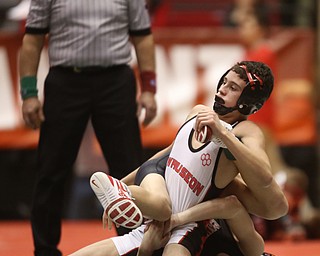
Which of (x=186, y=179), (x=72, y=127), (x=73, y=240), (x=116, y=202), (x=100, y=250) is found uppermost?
(x=116, y=202)

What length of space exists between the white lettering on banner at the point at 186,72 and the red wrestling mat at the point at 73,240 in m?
1.49

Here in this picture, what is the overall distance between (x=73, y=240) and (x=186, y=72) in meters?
2.85

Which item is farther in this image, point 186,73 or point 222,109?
point 186,73

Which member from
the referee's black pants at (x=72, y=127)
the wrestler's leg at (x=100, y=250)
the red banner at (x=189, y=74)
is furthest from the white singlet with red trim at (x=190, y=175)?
the red banner at (x=189, y=74)

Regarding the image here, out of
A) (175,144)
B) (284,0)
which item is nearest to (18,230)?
(175,144)

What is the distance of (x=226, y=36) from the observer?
938 cm

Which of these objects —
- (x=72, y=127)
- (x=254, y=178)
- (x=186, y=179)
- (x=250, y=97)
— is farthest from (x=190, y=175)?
(x=72, y=127)

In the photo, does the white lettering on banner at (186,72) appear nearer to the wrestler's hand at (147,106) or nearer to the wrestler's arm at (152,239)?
the wrestler's hand at (147,106)

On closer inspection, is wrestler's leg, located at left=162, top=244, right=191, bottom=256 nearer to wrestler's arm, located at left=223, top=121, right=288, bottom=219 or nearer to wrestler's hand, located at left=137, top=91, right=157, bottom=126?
wrestler's arm, located at left=223, top=121, right=288, bottom=219

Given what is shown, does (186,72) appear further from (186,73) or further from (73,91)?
(73,91)

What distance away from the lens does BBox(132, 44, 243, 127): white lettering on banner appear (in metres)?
9.11

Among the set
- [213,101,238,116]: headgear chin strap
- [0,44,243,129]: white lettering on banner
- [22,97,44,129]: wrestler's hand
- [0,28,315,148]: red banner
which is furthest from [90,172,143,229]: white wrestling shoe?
[0,44,243,129]: white lettering on banner

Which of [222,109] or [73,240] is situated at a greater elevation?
[222,109]

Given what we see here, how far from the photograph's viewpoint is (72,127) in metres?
5.25
